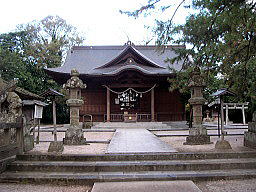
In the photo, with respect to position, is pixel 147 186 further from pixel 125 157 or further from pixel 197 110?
pixel 197 110

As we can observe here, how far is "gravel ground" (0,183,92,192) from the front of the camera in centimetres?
396

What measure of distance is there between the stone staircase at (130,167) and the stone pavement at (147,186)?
164 mm

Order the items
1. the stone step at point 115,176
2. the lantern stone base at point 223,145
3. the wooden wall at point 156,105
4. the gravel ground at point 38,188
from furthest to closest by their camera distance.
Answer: the wooden wall at point 156,105 < the lantern stone base at point 223,145 < the stone step at point 115,176 < the gravel ground at point 38,188

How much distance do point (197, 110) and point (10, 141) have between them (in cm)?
594

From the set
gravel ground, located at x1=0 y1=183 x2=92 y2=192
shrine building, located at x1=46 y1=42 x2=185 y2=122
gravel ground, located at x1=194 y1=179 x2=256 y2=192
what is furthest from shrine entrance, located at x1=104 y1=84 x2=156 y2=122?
gravel ground, located at x1=0 y1=183 x2=92 y2=192

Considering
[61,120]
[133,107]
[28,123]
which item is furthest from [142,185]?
[61,120]

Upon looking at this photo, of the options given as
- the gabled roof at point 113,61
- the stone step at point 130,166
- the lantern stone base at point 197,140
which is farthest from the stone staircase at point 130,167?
the gabled roof at point 113,61

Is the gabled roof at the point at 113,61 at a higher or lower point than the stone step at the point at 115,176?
higher

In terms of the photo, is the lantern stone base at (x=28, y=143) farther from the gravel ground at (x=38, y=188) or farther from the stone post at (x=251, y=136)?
the stone post at (x=251, y=136)

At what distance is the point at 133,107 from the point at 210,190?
14253 millimetres

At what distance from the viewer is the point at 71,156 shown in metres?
5.10

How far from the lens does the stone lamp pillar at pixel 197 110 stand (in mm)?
7141

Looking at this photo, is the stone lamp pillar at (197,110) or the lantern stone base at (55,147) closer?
the lantern stone base at (55,147)

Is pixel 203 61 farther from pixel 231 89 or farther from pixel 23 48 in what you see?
pixel 23 48
